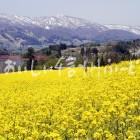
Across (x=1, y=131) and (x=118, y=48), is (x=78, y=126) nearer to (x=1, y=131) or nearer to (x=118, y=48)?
(x=1, y=131)

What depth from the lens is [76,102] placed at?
15.9 m

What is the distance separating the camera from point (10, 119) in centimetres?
1375

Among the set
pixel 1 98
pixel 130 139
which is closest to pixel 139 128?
pixel 130 139

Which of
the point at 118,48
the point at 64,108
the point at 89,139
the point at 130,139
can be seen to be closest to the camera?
the point at 130,139

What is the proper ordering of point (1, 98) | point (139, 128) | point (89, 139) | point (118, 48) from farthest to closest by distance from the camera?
point (118, 48)
point (1, 98)
point (139, 128)
point (89, 139)

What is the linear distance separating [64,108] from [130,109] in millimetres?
2087

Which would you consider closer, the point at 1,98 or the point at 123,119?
the point at 123,119

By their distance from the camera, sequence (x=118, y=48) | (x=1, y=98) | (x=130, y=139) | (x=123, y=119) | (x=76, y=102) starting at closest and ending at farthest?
(x=130, y=139) < (x=123, y=119) < (x=76, y=102) < (x=1, y=98) < (x=118, y=48)

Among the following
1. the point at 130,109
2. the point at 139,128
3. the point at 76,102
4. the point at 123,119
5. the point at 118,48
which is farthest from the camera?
the point at 118,48

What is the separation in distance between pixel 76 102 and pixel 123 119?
12.9 feet

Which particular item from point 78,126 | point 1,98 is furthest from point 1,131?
point 1,98

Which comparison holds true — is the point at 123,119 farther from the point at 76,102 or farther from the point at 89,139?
the point at 76,102

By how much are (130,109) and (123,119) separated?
1227 mm

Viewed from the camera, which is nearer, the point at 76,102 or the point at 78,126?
the point at 78,126
